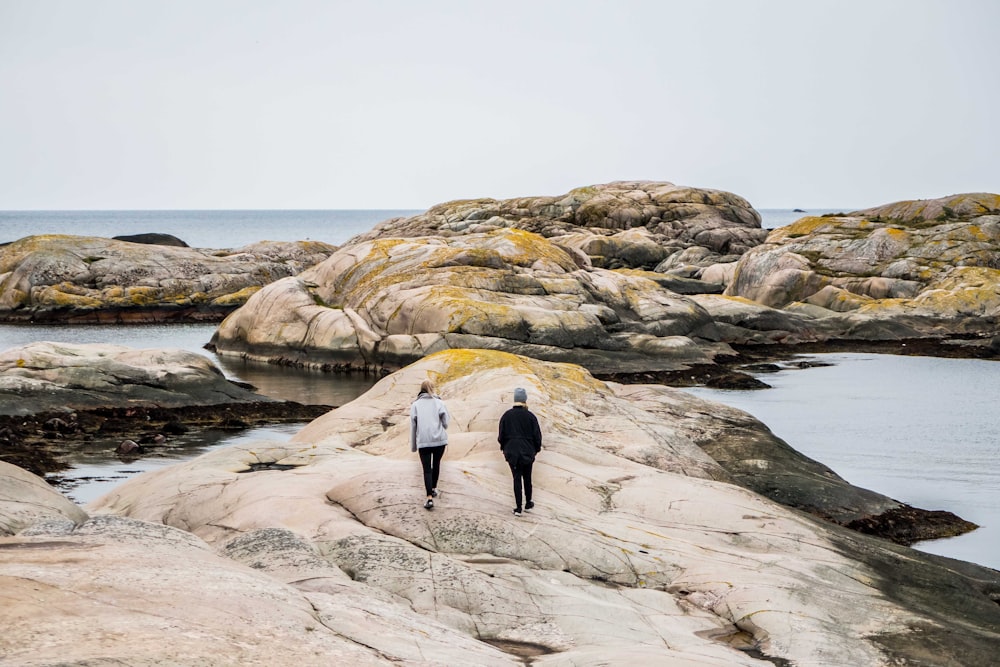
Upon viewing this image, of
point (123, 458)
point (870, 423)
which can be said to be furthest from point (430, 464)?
point (870, 423)

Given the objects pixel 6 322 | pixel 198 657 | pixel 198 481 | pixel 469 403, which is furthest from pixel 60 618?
pixel 6 322

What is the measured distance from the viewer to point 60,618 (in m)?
8.11

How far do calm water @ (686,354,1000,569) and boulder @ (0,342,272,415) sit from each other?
1998 centimetres

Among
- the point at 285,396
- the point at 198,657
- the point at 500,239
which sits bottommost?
the point at 285,396

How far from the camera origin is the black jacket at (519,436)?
15711mm

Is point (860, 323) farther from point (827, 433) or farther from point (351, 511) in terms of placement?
point (351, 511)

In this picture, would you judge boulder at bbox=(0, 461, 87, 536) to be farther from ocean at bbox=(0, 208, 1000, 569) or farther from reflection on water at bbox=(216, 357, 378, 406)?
reflection on water at bbox=(216, 357, 378, 406)

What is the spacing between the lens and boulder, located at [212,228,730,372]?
43.1 meters

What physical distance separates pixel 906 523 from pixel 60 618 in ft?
62.8

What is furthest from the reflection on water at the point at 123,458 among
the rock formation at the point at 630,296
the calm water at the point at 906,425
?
the calm water at the point at 906,425

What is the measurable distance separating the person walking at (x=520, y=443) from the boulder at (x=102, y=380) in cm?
2005

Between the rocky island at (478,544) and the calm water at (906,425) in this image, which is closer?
the rocky island at (478,544)

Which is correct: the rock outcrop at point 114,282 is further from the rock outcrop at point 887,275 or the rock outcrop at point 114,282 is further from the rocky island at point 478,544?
the rock outcrop at point 887,275

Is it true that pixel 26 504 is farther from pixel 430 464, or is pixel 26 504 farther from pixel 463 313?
pixel 463 313
